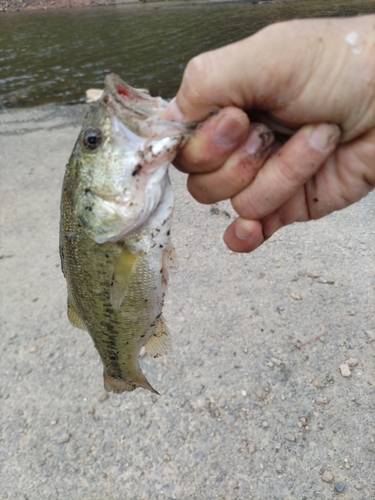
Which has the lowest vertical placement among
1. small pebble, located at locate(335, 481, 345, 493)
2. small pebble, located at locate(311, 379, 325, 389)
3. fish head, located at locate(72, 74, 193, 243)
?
small pebble, located at locate(335, 481, 345, 493)

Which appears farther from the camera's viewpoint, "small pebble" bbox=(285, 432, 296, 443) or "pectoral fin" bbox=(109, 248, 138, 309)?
"small pebble" bbox=(285, 432, 296, 443)

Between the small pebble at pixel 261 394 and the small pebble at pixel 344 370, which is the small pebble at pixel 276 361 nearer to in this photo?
the small pebble at pixel 261 394

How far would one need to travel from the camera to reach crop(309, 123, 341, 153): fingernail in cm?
154

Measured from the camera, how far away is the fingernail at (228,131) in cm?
154

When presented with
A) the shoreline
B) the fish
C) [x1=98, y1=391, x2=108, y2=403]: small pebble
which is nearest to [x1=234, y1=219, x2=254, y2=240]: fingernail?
the fish

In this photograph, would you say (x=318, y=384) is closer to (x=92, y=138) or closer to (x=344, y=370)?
(x=344, y=370)

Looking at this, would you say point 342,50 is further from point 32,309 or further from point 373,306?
point 32,309

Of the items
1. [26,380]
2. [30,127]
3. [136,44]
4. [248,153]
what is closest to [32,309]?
[26,380]

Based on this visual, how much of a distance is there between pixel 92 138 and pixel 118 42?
1911cm

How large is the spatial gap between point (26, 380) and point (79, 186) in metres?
2.27

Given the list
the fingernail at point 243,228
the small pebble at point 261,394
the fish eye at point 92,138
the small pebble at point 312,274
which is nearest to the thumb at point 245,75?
the fish eye at point 92,138

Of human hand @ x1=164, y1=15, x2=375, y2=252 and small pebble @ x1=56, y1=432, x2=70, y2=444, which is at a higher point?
human hand @ x1=164, y1=15, x2=375, y2=252

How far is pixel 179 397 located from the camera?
3221 millimetres

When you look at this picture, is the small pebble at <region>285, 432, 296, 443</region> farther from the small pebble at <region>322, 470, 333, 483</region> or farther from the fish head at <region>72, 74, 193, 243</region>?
the fish head at <region>72, 74, 193, 243</region>
